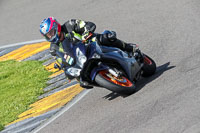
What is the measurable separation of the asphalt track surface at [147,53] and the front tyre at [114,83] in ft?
0.68

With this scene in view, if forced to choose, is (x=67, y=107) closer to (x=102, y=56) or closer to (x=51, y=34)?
(x=102, y=56)

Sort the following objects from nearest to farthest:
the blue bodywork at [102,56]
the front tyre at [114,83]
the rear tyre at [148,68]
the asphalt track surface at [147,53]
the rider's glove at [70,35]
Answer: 1. the asphalt track surface at [147,53]
2. the front tyre at [114,83]
3. the blue bodywork at [102,56]
4. the rider's glove at [70,35]
5. the rear tyre at [148,68]

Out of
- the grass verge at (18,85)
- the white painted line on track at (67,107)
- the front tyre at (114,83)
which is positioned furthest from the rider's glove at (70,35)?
the grass verge at (18,85)

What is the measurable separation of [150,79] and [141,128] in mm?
2071

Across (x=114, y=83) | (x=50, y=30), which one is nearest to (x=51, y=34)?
(x=50, y=30)

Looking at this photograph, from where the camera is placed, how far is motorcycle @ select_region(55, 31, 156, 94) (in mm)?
7918

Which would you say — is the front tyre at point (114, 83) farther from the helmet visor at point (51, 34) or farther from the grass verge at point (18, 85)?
the grass verge at point (18, 85)

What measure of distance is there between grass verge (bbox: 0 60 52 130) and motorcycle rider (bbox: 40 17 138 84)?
7.14 feet

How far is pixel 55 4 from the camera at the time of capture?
15523mm

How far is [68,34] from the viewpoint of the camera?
8359 millimetres

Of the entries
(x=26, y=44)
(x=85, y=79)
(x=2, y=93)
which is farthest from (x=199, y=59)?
(x=26, y=44)

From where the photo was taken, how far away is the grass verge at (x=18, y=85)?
10.1 meters

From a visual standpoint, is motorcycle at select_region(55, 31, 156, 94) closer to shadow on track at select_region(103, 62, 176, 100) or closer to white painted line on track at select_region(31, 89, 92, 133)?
shadow on track at select_region(103, 62, 176, 100)

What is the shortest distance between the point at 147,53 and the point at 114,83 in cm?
258
